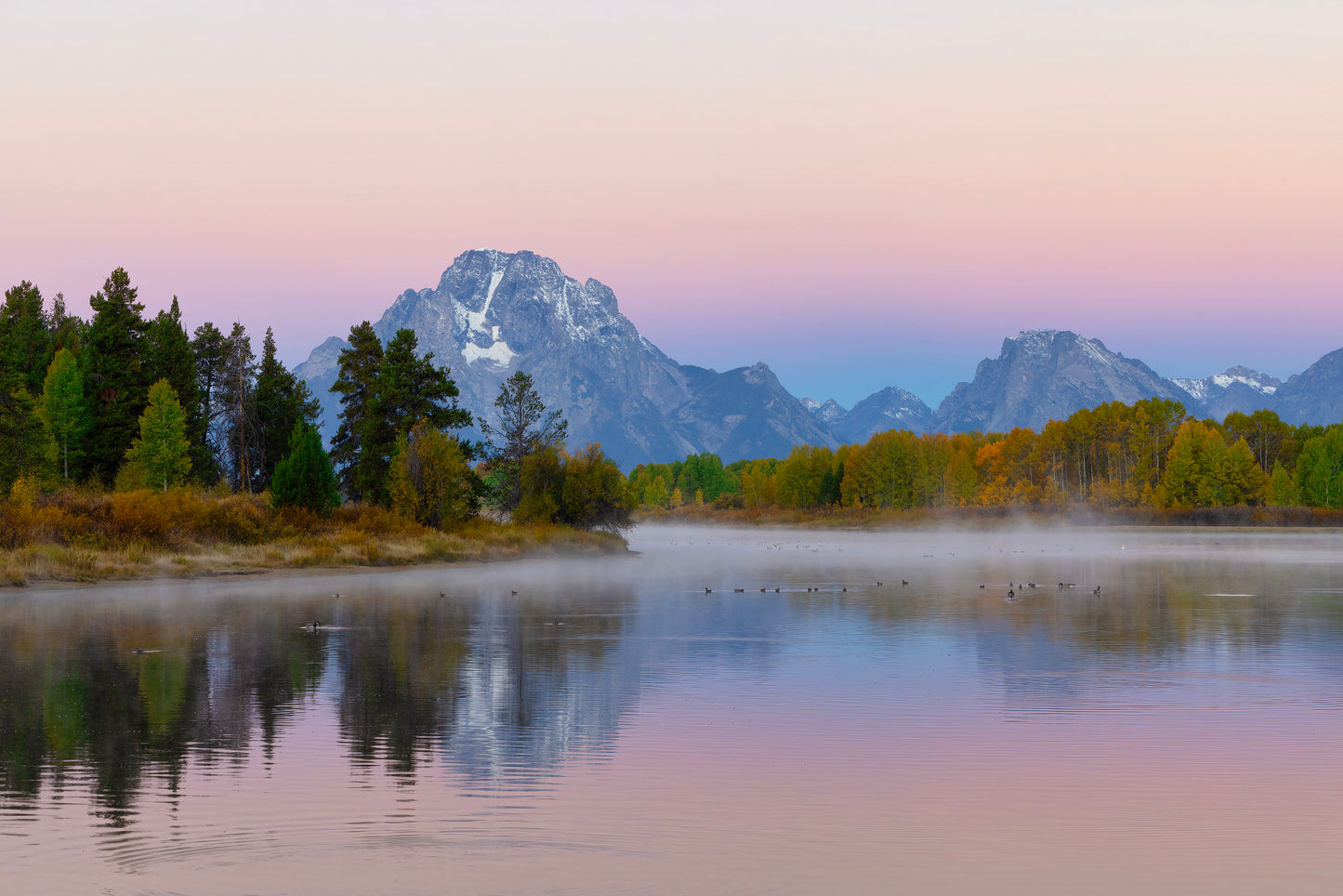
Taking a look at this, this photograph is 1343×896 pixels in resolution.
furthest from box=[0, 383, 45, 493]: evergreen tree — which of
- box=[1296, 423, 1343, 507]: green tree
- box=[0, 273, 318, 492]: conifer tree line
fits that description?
box=[1296, 423, 1343, 507]: green tree

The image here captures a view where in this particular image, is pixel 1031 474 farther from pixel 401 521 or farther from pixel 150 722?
pixel 150 722

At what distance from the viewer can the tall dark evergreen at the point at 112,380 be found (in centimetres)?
7650

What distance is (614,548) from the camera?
81.2m

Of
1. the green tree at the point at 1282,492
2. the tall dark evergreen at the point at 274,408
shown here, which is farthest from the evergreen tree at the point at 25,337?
the green tree at the point at 1282,492

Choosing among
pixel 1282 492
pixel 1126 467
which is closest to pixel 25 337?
pixel 1126 467

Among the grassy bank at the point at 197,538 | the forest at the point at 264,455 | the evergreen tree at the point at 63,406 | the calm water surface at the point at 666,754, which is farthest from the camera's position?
the evergreen tree at the point at 63,406

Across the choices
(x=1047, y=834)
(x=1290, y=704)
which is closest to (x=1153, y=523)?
(x=1290, y=704)

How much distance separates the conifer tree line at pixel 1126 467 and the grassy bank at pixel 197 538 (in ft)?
368

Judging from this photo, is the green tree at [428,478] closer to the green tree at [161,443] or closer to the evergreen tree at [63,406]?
the green tree at [161,443]

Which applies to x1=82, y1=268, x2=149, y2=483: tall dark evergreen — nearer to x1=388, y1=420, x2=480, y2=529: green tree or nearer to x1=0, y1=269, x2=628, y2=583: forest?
x1=0, y1=269, x2=628, y2=583: forest

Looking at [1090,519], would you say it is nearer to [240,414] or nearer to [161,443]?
[240,414]

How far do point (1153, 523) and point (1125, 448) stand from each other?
33231 mm

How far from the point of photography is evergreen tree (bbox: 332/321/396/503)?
2977 inches

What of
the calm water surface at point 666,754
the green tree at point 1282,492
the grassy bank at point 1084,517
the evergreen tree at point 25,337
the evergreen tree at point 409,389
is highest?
the evergreen tree at point 25,337
